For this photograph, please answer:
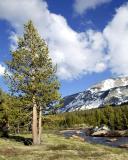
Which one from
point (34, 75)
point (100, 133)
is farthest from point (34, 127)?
point (100, 133)

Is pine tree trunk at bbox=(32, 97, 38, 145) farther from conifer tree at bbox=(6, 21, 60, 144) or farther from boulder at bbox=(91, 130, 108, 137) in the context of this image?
boulder at bbox=(91, 130, 108, 137)

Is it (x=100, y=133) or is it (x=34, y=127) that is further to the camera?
(x=100, y=133)

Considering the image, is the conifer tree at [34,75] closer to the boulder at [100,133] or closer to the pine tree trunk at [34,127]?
the pine tree trunk at [34,127]

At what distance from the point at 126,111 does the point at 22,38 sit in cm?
13129

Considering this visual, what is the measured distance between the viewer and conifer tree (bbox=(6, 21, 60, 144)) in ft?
150

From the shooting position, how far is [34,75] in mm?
46344

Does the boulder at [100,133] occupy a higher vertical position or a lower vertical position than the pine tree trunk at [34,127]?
higher

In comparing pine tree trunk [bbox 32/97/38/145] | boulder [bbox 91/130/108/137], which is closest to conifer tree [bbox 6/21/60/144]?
pine tree trunk [bbox 32/97/38/145]

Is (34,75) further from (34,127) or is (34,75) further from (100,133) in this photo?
(100,133)

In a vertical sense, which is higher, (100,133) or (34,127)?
(100,133)

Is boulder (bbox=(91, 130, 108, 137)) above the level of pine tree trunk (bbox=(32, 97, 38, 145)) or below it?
above

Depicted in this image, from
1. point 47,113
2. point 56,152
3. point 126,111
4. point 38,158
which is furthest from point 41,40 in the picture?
point 126,111

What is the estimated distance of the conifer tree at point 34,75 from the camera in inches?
1799

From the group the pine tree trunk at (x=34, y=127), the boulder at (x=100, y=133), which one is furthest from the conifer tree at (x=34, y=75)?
the boulder at (x=100, y=133)
